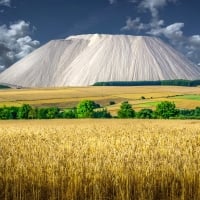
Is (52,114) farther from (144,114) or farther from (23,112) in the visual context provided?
(144,114)

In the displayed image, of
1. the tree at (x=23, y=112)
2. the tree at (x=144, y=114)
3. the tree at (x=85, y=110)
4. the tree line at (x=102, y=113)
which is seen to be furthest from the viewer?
the tree at (x=85, y=110)

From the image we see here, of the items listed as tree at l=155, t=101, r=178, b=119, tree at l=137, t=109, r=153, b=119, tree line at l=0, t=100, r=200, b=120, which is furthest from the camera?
tree at l=155, t=101, r=178, b=119

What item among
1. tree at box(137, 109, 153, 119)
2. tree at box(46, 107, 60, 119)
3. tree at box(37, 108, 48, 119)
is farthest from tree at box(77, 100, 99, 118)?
tree at box(137, 109, 153, 119)

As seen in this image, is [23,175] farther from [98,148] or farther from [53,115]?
[53,115]

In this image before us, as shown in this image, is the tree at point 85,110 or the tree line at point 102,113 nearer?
the tree line at point 102,113

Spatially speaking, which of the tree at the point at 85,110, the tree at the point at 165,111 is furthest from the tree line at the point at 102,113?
the tree at the point at 85,110

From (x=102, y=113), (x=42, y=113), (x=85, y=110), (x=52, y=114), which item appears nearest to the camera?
(x=52, y=114)

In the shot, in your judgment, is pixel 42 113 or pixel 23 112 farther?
pixel 42 113

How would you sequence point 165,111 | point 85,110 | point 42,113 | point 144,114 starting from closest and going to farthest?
point 144,114, point 165,111, point 42,113, point 85,110

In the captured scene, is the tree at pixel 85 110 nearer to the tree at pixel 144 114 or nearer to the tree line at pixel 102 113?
the tree line at pixel 102 113

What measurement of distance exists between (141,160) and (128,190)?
1895 mm

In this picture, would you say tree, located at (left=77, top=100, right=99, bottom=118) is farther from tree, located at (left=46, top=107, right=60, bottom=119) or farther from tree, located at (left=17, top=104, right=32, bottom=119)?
tree, located at (left=17, top=104, right=32, bottom=119)

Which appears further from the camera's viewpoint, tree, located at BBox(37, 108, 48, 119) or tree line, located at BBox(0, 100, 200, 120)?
tree, located at BBox(37, 108, 48, 119)

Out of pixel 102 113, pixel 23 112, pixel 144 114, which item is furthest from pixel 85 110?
pixel 144 114
